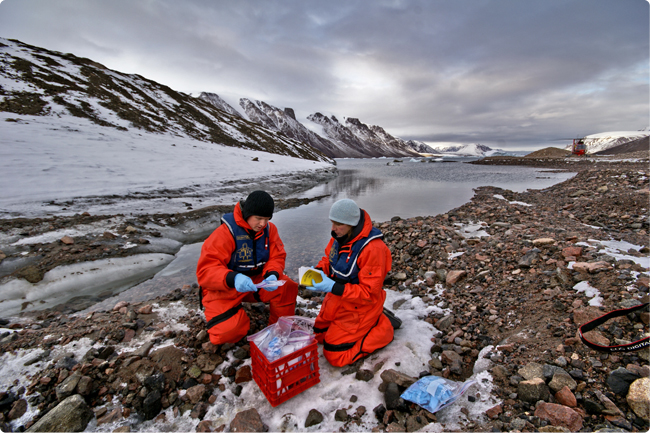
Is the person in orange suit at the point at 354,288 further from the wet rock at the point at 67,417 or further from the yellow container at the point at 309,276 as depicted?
the wet rock at the point at 67,417

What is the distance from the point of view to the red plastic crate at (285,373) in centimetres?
258

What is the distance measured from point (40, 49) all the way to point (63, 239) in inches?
2289

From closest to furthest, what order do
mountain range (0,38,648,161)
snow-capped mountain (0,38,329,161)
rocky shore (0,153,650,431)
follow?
rocky shore (0,153,650,431) < snow-capped mountain (0,38,329,161) < mountain range (0,38,648,161)

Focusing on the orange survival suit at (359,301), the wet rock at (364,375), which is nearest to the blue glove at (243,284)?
the orange survival suit at (359,301)

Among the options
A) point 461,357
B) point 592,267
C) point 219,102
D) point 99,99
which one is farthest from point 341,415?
point 219,102

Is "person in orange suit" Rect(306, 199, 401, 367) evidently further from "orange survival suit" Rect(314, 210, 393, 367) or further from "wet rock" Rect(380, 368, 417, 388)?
"wet rock" Rect(380, 368, 417, 388)

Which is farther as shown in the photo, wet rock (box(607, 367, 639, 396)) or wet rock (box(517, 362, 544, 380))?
wet rock (box(517, 362, 544, 380))

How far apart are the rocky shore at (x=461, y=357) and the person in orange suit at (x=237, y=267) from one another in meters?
0.31

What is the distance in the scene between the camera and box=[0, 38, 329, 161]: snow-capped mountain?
25481 millimetres

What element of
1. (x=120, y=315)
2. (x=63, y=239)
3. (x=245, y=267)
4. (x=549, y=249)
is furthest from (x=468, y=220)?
(x=63, y=239)

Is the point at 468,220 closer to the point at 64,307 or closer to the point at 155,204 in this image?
the point at 64,307

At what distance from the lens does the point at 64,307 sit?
495 cm

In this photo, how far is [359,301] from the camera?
316cm

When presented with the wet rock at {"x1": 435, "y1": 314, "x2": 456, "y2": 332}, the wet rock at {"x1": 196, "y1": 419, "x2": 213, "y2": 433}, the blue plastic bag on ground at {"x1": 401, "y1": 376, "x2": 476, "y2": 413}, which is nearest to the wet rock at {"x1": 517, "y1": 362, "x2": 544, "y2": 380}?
the blue plastic bag on ground at {"x1": 401, "y1": 376, "x2": 476, "y2": 413}
